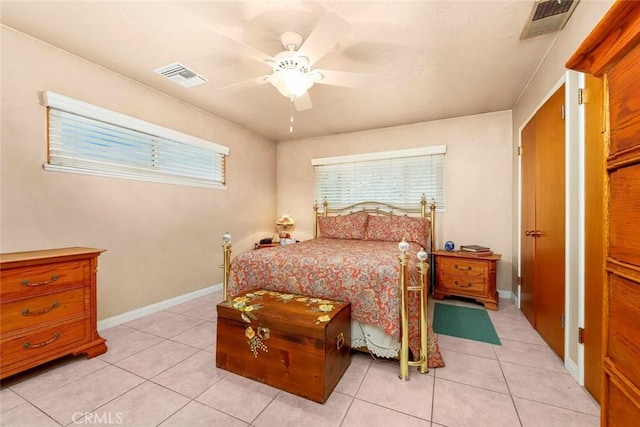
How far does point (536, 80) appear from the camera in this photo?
261cm

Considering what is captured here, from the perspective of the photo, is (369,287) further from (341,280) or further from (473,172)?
(473,172)

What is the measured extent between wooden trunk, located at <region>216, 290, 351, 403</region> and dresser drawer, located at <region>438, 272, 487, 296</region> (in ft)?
6.62

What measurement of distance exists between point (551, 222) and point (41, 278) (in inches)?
155

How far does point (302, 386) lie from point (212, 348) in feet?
3.34

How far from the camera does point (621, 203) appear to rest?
78 cm

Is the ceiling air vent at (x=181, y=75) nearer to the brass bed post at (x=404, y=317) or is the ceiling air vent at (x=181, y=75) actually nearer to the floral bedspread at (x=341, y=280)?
the floral bedspread at (x=341, y=280)

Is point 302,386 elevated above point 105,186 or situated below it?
below

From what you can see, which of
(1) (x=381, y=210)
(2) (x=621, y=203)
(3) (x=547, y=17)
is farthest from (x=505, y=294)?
(2) (x=621, y=203)

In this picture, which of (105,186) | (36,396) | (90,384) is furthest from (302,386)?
(105,186)

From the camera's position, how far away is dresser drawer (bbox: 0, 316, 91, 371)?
5.62 feet

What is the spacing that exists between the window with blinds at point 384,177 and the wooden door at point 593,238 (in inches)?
87.1

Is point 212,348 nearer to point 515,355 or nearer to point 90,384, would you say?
point 90,384

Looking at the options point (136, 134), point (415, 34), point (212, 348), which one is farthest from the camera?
point (136, 134)

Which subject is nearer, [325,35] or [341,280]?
[325,35]
